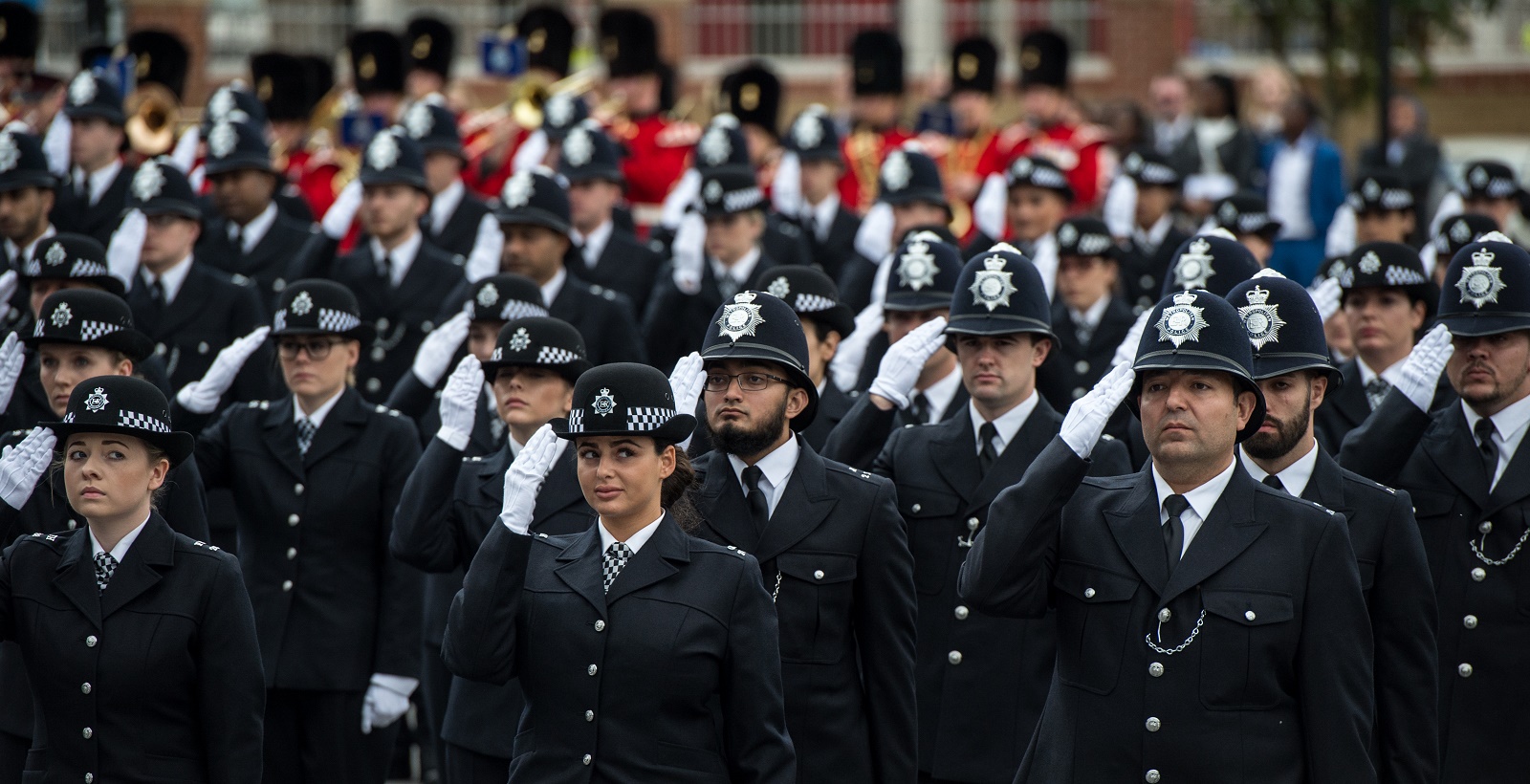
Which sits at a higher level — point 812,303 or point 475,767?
point 812,303

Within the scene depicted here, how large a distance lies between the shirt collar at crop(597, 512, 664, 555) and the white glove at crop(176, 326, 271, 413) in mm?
3012

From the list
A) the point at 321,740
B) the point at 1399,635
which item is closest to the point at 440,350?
the point at 321,740

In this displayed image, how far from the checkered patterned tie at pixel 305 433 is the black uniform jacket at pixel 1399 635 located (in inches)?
142

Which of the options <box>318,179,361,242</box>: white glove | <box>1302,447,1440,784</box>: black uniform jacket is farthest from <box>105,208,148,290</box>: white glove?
<box>1302,447,1440,784</box>: black uniform jacket

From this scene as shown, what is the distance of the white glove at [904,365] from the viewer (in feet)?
21.0

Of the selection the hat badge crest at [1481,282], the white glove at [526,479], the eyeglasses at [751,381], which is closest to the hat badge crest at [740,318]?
the eyeglasses at [751,381]

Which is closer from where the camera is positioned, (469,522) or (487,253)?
(469,522)

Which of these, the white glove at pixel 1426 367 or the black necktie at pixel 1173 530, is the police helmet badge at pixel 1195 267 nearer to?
the white glove at pixel 1426 367

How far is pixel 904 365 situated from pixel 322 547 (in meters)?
2.21

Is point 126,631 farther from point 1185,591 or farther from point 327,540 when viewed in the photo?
point 1185,591

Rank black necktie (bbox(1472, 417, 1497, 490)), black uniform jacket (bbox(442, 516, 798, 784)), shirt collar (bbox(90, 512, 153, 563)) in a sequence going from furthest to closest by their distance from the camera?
black necktie (bbox(1472, 417, 1497, 490)) < shirt collar (bbox(90, 512, 153, 563)) < black uniform jacket (bbox(442, 516, 798, 784))

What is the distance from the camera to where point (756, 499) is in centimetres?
560

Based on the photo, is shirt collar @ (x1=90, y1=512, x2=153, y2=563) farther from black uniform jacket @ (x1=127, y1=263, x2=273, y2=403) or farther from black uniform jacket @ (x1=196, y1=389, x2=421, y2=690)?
black uniform jacket @ (x1=127, y1=263, x2=273, y2=403)

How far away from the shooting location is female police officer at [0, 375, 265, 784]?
515 cm
